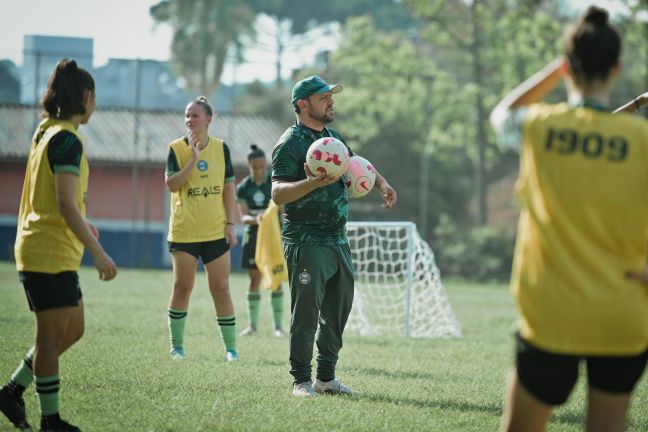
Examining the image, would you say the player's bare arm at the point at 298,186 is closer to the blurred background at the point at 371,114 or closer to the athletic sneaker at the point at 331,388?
the athletic sneaker at the point at 331,388

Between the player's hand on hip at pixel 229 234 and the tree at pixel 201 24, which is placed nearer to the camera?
the player's hand on hip at pixel 229 234

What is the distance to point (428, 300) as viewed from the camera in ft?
46.7

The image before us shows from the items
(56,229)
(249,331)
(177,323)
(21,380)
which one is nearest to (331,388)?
(177,323)

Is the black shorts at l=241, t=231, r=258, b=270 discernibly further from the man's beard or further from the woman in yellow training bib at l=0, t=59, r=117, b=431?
the woman in yellow training bib at l=0, t=59, r=117, b=431

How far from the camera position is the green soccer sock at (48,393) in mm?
5176

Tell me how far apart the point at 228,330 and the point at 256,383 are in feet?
5.24

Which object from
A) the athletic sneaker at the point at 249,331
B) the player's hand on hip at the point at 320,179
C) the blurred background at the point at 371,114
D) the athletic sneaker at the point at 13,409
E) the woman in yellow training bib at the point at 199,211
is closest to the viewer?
the athletic sneaker at the point at 13,409

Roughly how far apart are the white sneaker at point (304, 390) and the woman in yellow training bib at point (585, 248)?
324cm

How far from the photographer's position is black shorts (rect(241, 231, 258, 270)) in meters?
12.5

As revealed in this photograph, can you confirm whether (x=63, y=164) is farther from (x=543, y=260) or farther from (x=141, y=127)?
(x=141, y=127)

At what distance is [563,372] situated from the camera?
3.75 m

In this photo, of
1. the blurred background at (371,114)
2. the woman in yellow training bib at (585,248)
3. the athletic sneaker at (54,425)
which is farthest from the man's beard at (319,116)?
the blurred background at (371,114)

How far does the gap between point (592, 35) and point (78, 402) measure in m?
4.18

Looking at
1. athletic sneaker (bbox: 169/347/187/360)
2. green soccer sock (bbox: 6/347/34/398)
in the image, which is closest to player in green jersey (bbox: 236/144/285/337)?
athletic sneaker (bbox: 169/347/187/360)
